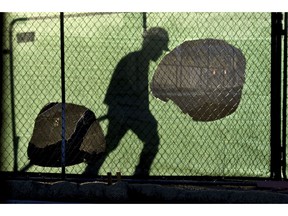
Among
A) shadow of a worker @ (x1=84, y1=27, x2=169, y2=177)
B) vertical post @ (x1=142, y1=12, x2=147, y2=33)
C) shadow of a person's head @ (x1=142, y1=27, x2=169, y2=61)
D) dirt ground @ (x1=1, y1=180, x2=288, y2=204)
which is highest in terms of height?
vertical post @ (x1=142, y1=12, x2=147, y2=33)

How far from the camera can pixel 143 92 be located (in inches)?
267

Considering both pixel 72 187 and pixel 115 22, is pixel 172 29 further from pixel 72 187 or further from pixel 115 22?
pixel 72 187

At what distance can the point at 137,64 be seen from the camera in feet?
22.3

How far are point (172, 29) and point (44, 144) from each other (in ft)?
6.61

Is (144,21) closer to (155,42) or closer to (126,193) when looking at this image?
(155,42)

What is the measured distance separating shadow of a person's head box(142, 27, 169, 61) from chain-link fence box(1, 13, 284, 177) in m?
0.01

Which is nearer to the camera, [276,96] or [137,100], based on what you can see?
[276,96]

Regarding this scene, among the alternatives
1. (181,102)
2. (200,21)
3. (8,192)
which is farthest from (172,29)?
(8,192)

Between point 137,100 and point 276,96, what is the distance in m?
1.58

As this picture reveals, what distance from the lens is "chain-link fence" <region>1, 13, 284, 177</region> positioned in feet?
22.1

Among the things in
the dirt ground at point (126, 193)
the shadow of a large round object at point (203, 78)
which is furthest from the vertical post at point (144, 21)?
the dirt ground at point (126, 193)

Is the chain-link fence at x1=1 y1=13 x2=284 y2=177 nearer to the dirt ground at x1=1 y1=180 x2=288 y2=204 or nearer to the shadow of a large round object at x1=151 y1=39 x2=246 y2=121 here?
the shadow of a large round object at x1=151 y1=39 x2=246 y2=121

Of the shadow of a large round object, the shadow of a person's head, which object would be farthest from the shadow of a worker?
the shadow of a large round object

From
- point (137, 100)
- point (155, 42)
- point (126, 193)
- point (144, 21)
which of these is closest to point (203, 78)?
point (155, 42)
